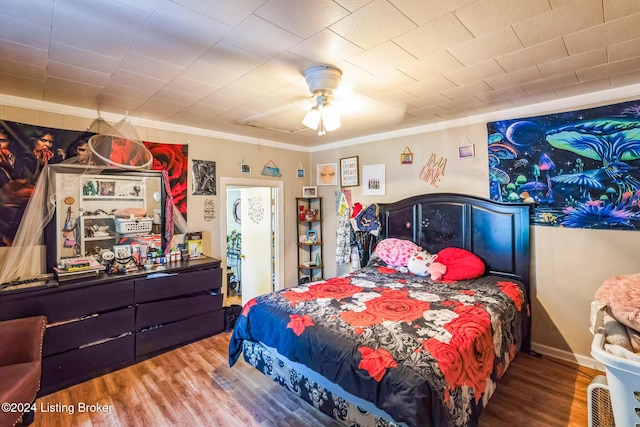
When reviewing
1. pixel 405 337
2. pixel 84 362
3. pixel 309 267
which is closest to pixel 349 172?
pixel 309 267

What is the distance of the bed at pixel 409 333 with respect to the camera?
154 cm

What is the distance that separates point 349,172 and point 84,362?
140 inches

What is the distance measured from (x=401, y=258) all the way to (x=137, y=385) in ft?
8.98

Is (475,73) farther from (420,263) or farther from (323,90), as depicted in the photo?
(420,263)

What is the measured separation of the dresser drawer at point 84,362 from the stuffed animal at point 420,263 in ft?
9.15

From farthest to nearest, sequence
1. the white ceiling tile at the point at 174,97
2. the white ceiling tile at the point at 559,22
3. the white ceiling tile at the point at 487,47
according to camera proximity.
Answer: the white ceiling tile at the point at 174,97, the white ceiling tile at the point at 487,47, the white ceiling tile at the point at 559,22

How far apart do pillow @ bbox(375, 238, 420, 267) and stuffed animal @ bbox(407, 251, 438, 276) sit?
0.39ft

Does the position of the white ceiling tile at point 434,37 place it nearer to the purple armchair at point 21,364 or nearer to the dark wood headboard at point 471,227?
the dark wood headboard at point 471,227

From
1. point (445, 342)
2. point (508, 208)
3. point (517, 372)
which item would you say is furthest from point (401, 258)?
point (445, 342)

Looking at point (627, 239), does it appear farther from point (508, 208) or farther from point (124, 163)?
point (124, 163)

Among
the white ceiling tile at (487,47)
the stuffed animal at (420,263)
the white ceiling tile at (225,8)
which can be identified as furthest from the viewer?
the stuffed animal at (420,263)

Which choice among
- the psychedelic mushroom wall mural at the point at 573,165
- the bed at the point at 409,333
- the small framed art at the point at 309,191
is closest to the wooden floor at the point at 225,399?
the bed at the point at 409,333

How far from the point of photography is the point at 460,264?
300cm

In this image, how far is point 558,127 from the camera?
8.99ft
